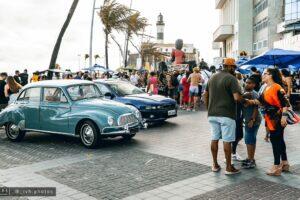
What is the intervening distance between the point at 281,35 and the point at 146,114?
37.5 metres

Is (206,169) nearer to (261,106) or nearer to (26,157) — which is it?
(261,106)

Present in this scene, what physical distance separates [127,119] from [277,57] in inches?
365

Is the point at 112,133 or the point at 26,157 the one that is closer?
the point at 26,157

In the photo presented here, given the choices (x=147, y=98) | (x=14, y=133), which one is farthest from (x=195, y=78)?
(x=14, y=133)

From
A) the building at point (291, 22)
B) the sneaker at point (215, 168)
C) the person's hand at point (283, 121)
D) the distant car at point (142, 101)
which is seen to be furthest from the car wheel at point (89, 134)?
the building at point (291, 22)

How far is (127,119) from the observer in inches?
405

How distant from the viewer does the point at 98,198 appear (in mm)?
6266

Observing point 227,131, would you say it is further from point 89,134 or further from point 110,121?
point 89,134

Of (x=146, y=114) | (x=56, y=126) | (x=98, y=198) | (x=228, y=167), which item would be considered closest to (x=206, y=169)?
(x=228, y=167)

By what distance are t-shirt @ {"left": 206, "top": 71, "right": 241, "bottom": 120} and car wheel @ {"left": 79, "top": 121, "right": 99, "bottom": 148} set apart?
139 inches

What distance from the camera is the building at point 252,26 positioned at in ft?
157

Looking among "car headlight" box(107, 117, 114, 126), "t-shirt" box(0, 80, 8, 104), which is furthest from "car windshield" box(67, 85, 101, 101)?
"t-shirt" box(0, 80, 8, 104)

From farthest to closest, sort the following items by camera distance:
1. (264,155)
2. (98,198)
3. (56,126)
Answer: (56,126)
(264,155)
(98,198)

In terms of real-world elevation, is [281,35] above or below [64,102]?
above
